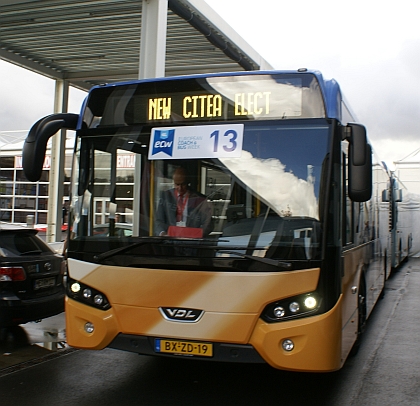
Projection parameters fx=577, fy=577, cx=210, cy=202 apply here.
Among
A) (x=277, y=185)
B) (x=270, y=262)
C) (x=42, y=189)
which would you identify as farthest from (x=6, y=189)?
(x=270, y=262)

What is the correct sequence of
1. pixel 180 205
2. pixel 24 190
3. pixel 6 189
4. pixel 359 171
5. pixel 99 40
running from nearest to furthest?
pixel 359 171 < pixel 180 205 < pixel 99 40 < pixel 24 190 < pixel 6 189

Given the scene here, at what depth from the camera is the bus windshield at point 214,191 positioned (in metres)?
4.75

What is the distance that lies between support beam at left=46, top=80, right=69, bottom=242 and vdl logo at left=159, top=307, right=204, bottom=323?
46.4ft

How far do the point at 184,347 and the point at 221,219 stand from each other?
3.66 feet

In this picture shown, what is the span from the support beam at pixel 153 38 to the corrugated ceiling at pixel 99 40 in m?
0.54

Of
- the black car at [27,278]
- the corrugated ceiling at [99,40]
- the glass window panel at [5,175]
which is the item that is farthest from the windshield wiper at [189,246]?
the glass window panel at [5,175]

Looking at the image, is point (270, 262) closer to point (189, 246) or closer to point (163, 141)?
point (189, 246)

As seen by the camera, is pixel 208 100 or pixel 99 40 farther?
pixel 99 40

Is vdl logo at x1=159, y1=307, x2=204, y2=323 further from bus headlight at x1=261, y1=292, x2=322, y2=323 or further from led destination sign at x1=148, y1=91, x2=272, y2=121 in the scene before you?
led destination sign at x1=148, y1=91, x2=272, y2=121

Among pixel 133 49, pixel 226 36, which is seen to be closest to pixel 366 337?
pixel 226 36

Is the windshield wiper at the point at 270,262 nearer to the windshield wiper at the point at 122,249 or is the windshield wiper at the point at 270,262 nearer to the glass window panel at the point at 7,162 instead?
the windshield wiper at the point at 122,249

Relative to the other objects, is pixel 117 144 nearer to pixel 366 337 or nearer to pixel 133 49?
pixel 366 337

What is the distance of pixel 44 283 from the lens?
743 centimetres

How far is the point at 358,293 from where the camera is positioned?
6746 millimetres
